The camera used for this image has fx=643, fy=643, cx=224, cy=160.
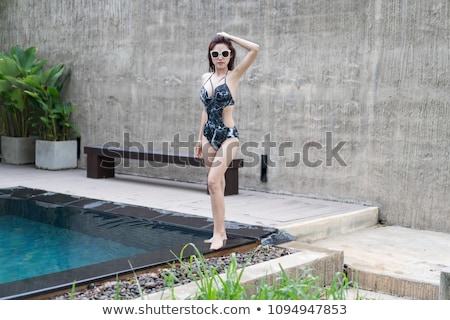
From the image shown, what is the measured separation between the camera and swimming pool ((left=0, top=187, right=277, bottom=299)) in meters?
4.20

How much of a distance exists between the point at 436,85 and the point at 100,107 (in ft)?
17.1

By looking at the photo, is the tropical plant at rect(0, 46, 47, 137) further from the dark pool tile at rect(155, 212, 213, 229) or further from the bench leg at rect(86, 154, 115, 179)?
the dark pool tile at rect(155, 212, 213, 229)

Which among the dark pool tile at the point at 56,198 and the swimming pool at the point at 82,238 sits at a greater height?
the dark pool tile at the point at 56,198

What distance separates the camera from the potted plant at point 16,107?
979 centimetres

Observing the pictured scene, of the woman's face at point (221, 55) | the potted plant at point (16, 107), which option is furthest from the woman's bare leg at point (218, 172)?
the potted plant at point (16, 107)

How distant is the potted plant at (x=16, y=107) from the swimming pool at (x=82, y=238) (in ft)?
9.60

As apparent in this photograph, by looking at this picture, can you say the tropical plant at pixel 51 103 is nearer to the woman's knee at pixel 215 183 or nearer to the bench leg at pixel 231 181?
the bench leg at pixel 231 181

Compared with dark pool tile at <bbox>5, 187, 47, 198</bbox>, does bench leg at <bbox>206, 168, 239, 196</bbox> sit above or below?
above

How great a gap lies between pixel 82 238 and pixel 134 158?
2.87 m

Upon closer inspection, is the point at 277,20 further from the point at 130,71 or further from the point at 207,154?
the point at 207,154

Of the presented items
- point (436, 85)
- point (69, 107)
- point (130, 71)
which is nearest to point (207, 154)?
point (436, 85)

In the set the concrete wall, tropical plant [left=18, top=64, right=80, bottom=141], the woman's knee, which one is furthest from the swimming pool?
tropical plant [left=18, top=64, right=80, bottom=141]

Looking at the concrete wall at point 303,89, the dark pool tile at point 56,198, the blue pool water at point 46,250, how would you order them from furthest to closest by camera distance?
1. the dark pool tile at point 56,198
2. the concrete wall at point 303,89
3. the blue pool water at point 46,250
